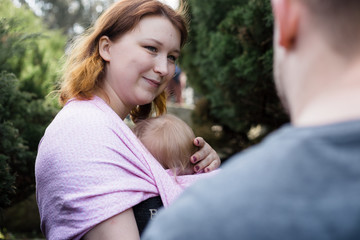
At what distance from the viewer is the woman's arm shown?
1649mm

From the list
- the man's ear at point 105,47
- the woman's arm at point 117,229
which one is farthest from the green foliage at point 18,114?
the woman's arm at point 117,229

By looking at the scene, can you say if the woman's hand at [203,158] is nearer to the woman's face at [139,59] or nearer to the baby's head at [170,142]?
the baby's head at [170,142]

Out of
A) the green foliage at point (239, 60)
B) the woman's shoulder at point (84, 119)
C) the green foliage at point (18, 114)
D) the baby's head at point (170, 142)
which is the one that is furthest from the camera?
the green foliage at point (239, 60)

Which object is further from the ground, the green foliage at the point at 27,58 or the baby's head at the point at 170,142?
the green foliage at the point at 27,58

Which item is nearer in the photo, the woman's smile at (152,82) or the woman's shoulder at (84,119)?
the woman's shoulder at (84,119)

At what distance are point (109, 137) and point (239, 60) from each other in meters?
3.03

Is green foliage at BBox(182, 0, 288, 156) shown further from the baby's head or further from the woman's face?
the baby's head

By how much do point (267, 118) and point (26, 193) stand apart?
3.06m

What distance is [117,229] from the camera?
165 cm

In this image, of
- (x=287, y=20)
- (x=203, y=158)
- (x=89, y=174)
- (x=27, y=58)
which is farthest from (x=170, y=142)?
(x=27, y=58)

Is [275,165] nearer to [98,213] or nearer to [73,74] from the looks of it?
[98,213]

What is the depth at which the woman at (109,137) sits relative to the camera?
5.55 feet

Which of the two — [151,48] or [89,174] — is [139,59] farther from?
[89,174]

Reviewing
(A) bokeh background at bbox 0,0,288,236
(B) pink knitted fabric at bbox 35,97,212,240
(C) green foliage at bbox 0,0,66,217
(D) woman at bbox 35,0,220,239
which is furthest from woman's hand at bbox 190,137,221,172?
(A) bokeh background at bbox 0,0,288,236
